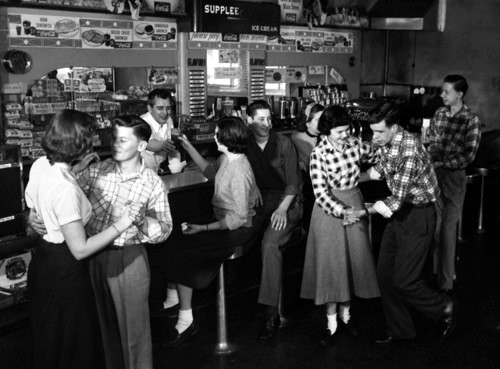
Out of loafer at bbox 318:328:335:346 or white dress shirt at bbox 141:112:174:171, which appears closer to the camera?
loafer at bbox 318:328:335:346

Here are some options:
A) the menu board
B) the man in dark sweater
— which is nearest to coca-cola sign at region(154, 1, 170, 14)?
the menu board

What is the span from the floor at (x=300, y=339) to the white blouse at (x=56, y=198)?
3.41 ft

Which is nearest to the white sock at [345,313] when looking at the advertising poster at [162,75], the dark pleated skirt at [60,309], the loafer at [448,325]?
the loafer at [448,325]

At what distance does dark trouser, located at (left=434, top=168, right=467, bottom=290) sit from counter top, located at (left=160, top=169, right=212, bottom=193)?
74.9 inches

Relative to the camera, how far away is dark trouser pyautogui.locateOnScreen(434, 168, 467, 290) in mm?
5363

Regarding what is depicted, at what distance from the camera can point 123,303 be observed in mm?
3281

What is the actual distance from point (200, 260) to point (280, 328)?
0.99 m

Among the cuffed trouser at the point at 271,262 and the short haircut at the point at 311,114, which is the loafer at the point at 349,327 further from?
the short haircut at the point at 311,114

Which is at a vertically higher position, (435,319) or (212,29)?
(212,29)

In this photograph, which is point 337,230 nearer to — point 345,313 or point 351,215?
point 351,215

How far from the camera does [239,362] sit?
164 inches

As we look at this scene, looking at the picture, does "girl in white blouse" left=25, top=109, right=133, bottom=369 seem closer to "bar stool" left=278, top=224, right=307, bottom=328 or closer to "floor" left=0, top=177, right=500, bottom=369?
"floor" left=0, top=177, right=500, bottom=369

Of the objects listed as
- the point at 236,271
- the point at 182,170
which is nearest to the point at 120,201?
the point at 236,271

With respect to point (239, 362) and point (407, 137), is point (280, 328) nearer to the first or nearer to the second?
point (239, 362)
